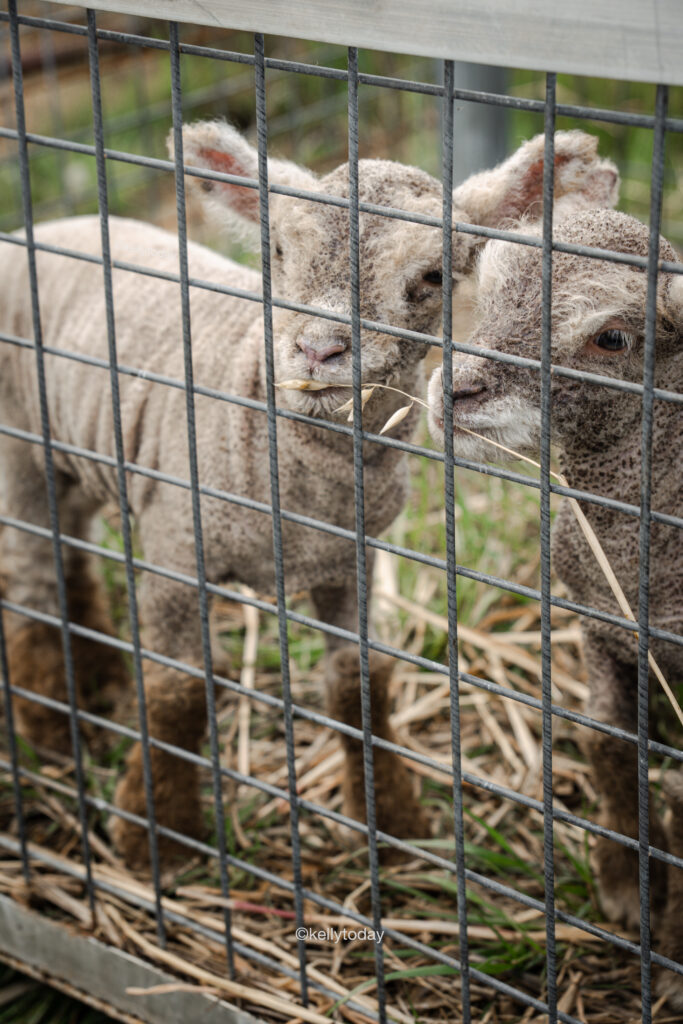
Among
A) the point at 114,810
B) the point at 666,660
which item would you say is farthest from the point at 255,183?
the point at 114,810

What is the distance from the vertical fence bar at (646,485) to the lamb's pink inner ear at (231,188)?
127 centimetres

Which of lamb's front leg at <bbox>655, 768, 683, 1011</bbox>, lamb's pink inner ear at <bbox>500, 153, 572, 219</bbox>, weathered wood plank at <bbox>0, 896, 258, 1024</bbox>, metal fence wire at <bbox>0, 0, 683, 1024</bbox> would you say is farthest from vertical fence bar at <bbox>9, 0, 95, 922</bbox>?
lamb's front leg at <bbox>655, 768, 683, 1011</bbox>

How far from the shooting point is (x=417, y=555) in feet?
6.32

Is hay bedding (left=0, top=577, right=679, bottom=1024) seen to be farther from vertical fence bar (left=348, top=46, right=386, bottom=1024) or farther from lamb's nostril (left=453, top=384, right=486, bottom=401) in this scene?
lamb's nostril (left=453, top=384, right=486, bottom=401)

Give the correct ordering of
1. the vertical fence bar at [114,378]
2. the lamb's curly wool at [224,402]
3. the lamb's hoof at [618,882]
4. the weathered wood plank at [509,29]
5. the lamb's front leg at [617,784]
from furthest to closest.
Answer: the lamb's hoof at [618,882] → the lamb's front leg at [617,784] → the lamb's curly wool at [224,402] → the vertical fence bar at [114,378] → the weathered wood plank at [509,29]

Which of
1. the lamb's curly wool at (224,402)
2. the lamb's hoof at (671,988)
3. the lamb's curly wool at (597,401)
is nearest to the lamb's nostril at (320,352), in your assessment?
the lamb's curly wool at (224,402)

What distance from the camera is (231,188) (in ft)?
9.13

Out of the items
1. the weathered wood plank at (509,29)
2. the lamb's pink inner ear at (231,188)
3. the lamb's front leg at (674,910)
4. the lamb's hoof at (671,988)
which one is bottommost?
the lamb's hoof at (671,988)

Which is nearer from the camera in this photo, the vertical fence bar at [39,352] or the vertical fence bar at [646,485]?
the vertical fence bar at [646,485]

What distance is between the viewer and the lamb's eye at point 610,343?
210cm

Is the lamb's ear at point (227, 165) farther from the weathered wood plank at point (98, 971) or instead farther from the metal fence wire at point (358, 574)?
the weathered wood plank at point (98, 971)

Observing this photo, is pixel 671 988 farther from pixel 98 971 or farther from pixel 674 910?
pixel 98 971

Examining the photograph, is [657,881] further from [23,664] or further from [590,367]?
[23,664]

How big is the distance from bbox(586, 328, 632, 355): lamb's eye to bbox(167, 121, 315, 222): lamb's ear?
850 millimetres
